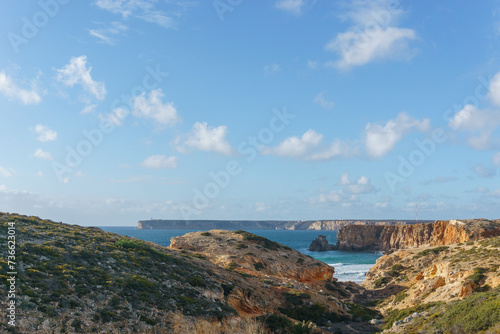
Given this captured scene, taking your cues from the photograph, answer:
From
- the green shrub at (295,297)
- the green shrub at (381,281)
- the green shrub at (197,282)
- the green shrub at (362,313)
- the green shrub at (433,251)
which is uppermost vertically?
the green shrub at (197,282)

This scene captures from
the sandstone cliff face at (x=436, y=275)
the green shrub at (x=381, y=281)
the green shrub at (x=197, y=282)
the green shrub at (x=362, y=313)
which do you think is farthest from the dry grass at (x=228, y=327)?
the green shrub at (x=381, y=281)

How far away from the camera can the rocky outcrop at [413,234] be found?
72238 millimetres

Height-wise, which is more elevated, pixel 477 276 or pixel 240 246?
pixel 477 276

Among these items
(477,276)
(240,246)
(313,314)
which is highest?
(477,276)

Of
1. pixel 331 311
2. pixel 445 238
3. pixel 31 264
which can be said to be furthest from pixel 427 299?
pixel 445 238

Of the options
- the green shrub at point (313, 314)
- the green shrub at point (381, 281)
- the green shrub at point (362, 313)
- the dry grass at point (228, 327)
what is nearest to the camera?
the dry grass at point (228, 327)

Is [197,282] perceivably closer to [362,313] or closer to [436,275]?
[362,313]

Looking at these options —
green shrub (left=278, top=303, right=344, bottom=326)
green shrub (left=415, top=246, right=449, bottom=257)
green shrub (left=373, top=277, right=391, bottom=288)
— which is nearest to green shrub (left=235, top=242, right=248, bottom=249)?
green shrub (left=278, top=303, right=344, bottom=326)

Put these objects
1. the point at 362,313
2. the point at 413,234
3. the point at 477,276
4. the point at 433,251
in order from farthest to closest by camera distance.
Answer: the point at 413,234 < the point at 433,251 < the point at 362,313 < the point at 477,276

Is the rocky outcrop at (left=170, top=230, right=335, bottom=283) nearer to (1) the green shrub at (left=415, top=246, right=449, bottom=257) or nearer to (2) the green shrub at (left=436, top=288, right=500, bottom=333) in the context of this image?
(1) the green shrub at (left=415, top=246, right=449, bottom=257)

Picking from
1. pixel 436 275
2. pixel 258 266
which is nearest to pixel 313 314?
pixel 258 266

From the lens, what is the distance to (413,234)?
137m

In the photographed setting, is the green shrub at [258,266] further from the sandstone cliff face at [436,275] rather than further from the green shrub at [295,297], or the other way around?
the sandstone cliff face at [436,275]

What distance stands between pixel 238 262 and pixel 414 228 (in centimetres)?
11610
